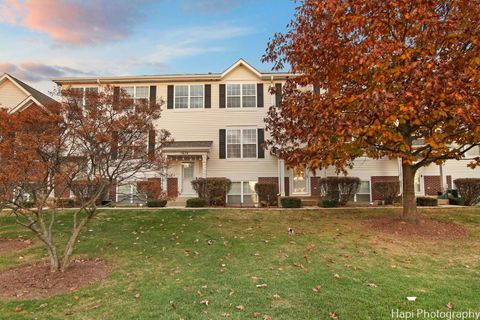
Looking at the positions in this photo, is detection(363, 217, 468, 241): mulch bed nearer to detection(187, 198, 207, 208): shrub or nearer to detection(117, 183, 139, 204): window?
detection(117, 183, 139, 204): window

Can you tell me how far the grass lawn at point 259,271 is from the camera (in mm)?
4621

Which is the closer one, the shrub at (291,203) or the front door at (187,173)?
the shrub at (291,203)

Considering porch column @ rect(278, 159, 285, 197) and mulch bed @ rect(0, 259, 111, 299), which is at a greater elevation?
porch column @ rect(278, 159, 285, 197)

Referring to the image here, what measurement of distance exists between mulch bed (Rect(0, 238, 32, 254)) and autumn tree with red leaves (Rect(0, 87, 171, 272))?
264cm

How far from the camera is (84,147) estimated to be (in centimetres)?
686

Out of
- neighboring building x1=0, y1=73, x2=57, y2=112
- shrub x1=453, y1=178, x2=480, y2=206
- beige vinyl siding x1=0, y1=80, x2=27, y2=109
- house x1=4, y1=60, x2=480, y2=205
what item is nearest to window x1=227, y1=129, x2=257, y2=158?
house x1=4, y1=60, x2=480, y2=205

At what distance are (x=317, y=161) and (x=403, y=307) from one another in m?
4.13

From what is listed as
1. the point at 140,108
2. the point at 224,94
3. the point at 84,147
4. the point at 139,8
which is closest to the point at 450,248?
the point at 140,108

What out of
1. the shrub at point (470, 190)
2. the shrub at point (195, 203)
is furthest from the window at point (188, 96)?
the shrub at point (470, 190)

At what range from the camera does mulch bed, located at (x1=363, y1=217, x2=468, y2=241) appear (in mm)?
9016

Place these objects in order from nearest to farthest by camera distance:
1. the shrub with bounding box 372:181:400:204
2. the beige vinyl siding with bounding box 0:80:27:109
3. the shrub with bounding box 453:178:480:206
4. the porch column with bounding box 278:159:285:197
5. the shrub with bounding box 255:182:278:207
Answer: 1. the shrub with bounding box 453:178:480:206
2. the shrub with bounding box 255:182:278:207
3. the shrub with bounding box 372:181:400:204
4. the porch column with bounding box 278:159:285:197
5. the beige vinyl siding with bounding box 0:80:27:109

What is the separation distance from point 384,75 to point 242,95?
41.1 feet

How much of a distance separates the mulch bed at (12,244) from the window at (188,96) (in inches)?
466

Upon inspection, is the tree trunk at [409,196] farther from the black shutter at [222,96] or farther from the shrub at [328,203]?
the black shutter at [222,96]
